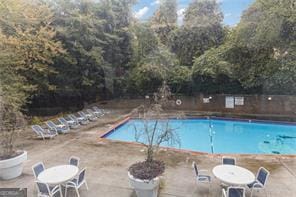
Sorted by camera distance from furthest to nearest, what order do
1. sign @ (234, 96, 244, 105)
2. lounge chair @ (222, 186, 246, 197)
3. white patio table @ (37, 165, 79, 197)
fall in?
sign @ (234, 96, 244, 105) → white patio table @ (37, 165, 79, 197) → lounge chair @ (222, 186, 246, 197)

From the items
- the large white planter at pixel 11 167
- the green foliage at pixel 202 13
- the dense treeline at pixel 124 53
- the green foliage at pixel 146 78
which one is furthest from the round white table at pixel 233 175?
the green foliage at pixel 202 13

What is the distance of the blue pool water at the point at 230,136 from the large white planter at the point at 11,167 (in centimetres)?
507

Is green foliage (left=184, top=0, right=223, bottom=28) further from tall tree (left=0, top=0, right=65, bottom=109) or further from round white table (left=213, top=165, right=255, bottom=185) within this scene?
round white table (left=213, top=165, right=255, bottom=185)

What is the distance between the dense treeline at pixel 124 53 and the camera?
1175 cm

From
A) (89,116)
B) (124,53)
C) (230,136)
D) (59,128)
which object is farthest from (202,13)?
(59,128)

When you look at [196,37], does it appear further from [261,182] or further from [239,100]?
[261,182]

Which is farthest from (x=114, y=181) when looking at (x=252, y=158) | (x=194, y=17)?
(x=194, y=17)

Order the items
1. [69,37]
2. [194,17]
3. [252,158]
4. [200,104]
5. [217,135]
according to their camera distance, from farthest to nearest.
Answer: [194,17] → [200,104] → [69,37] → [217,135] → [252,158]

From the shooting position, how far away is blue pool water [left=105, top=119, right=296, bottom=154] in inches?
429

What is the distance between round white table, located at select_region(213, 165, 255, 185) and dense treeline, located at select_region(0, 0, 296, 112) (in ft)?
28.2

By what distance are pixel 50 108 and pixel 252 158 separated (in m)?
12.9

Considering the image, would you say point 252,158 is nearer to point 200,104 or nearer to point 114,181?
point 114,181

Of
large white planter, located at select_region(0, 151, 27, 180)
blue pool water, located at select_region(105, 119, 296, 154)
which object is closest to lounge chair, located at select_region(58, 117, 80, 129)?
blue pool water, located at select_region(105, 119, 296, 154)

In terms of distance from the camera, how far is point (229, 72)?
1577 centimetres
